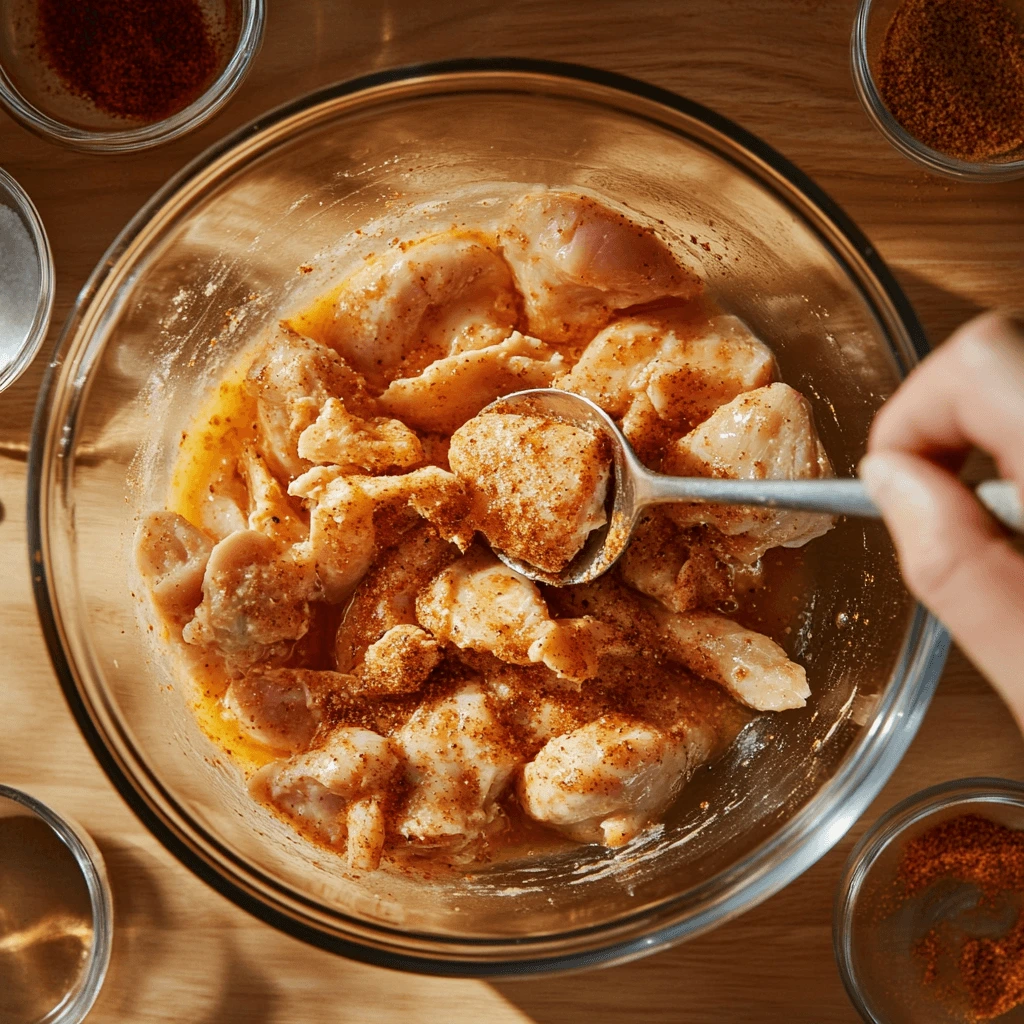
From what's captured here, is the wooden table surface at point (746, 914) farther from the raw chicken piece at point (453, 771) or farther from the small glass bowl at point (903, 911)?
the raw chicken piece at point (453, 771)

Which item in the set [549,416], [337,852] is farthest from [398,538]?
[337,852]

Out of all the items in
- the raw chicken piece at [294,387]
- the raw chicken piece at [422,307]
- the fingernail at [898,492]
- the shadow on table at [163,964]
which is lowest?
the shadow on table at [163,964]

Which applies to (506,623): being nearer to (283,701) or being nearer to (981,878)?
(283,701)

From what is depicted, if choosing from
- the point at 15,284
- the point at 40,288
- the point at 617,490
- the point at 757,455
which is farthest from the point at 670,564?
the point at 15,284

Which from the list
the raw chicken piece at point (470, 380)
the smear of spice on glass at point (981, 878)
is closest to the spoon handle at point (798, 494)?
the raw chicken piece at point (470, 380)

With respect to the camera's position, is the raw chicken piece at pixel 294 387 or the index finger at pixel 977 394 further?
the raw chicken piece at pixel 294 387

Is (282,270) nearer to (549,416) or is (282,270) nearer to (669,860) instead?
(549,416)
